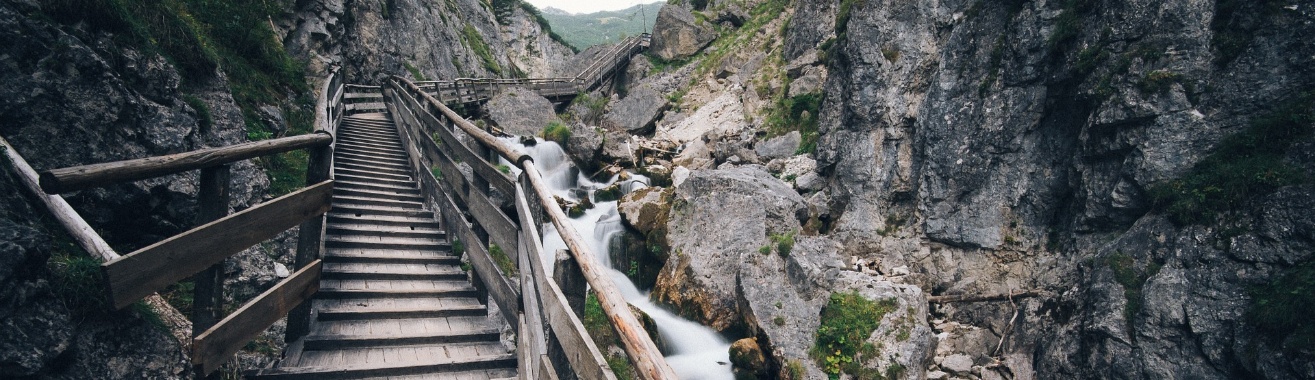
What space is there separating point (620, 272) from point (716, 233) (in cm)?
246

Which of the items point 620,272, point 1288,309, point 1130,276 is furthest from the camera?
point 620,272

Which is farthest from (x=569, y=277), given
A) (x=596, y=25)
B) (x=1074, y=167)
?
(x=596, y=25)

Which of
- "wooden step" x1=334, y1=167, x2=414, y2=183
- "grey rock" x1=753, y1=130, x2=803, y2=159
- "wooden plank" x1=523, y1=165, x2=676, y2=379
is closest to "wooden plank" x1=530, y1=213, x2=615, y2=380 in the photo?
"wooden plank" x1=523, y1=165, x2=676, y2=379

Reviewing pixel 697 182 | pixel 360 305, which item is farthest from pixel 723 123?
pixel 360 305

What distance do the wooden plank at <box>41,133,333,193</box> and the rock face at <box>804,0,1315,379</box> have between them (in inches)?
402

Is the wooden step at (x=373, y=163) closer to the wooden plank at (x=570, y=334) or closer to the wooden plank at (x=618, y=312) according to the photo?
the wooden plank at (x=618, y=312)

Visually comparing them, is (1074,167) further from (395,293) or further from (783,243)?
(395,293)

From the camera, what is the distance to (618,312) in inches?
90.1

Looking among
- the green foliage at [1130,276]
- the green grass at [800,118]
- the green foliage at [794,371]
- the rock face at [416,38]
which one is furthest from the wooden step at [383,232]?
the rock face at [416,38]

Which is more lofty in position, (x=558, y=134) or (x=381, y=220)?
(x=558, y=134)

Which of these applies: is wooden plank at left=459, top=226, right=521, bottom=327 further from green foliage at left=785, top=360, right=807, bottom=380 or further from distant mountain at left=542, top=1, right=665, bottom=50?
distant mountain at left=542, top=1, right=665, bottom=50

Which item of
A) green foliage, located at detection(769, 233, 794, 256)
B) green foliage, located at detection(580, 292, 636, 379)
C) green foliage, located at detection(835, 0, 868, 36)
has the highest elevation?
green foliage, located at detection(835, 0, 868, 36)

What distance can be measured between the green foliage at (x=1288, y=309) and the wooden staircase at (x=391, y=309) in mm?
9031

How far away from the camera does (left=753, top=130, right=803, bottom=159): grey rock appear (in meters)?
15.8
